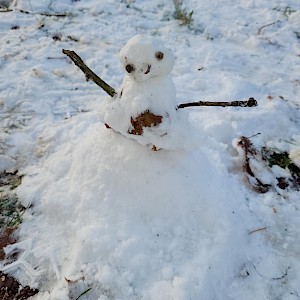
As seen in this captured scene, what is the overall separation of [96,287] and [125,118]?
59 cm

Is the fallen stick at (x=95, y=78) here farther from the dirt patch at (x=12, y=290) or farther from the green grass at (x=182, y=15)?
the green grass at (x=182, y=15)

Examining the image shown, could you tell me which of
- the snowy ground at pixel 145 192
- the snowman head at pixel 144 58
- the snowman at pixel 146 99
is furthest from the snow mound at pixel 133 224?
the snowman head at pixel 144 58

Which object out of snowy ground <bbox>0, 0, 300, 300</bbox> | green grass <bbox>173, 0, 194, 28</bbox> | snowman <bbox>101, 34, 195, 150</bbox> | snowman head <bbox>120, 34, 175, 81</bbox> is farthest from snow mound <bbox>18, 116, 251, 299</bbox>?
green grass <bbox>173, 0, 194, 28</bbox>

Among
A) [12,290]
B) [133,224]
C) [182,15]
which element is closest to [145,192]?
[133,224]

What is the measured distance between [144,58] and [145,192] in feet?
1.66

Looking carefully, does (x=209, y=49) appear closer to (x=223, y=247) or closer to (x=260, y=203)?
(x=260, y=203)

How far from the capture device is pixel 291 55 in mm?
2475

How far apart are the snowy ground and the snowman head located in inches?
11.5

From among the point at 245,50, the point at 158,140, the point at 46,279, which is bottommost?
the point at 46,279

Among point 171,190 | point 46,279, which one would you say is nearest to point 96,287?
point 46,279

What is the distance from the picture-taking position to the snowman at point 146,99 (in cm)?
113

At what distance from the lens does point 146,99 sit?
1.21 meters

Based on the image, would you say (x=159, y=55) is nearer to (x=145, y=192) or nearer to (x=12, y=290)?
(x=145, y=192)

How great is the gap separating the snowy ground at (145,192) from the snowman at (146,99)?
0.38ft
